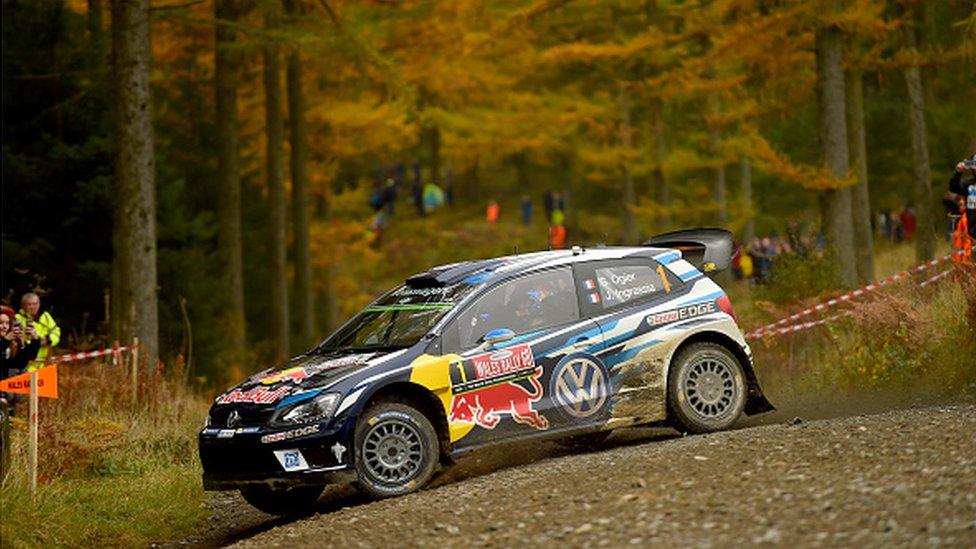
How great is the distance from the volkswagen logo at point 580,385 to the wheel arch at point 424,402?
1063 mm

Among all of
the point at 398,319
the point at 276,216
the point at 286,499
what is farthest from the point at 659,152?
the point at 286,499

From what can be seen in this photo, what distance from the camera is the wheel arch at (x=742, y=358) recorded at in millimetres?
13844

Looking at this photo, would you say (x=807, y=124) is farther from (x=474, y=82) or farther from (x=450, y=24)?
(x=450, y=24)

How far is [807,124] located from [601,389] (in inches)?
1003

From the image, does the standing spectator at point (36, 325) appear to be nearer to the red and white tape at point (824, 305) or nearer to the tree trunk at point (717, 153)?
the red and white tape at point (824, 305)

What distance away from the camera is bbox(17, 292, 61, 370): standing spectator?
57.0 feet

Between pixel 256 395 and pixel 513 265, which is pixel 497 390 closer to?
pixel 513 265

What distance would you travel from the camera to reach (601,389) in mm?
13234

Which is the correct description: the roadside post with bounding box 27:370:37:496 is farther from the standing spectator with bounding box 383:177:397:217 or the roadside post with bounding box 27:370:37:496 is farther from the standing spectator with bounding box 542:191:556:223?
the standing spectator with bounding box 542:191:556:223

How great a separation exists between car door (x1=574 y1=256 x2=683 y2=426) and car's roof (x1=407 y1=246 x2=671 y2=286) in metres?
0.13

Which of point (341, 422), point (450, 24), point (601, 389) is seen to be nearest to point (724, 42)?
point (450, 24)

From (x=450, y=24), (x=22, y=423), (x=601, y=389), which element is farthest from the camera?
(x=450, y=24)

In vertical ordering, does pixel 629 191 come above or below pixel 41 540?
Result: above

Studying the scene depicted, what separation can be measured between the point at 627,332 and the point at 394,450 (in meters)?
2.45
